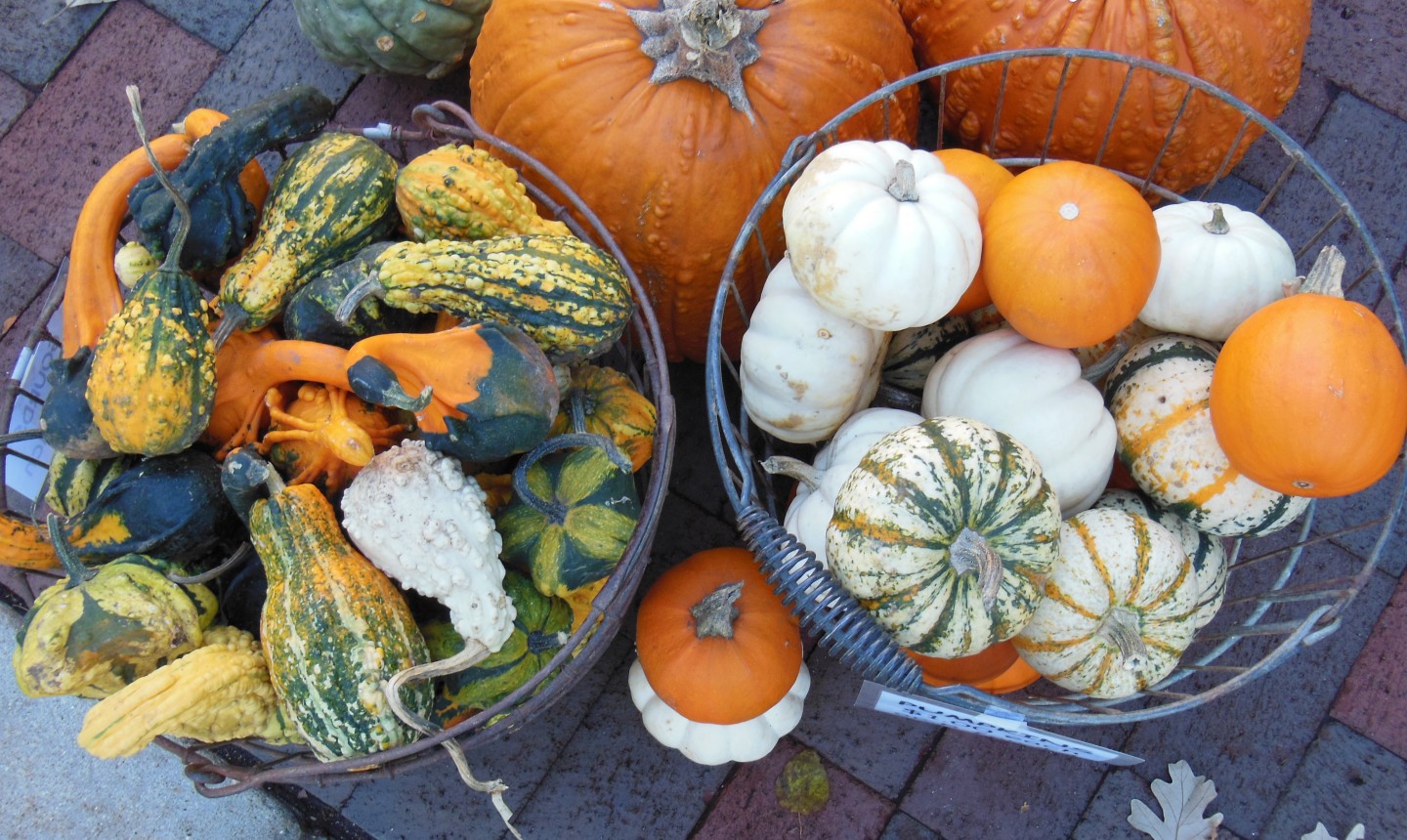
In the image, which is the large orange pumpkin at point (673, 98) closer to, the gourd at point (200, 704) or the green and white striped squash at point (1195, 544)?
the green and white striped squash at point (1195, 544)

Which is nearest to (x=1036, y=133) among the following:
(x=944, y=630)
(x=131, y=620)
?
(x=944, y=630)

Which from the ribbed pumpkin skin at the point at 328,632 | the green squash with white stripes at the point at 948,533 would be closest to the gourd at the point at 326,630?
the ribbed pumpkin skin at the point at 328,632

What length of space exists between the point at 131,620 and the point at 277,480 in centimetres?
24

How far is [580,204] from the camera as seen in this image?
4.81ft

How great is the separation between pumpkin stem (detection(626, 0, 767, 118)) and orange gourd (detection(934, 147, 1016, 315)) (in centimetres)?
32

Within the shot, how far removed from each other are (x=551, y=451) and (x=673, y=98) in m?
0.57

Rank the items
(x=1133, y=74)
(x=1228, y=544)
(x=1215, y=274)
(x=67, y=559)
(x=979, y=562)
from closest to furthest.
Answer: (x=979, y=562) → (x=67, y=559) → (x=1215, y=274) → (x=1133, y=74) → (x=1228, y=544)

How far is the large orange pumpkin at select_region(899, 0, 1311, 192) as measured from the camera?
5.23ft

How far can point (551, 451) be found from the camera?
138 centimetres

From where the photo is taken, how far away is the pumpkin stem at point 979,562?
115cm

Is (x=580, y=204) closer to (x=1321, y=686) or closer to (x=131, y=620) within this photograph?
(x=131, y=620)

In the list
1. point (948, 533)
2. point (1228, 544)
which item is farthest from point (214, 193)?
point (1228, 544)

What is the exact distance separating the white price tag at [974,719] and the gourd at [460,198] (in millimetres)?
804

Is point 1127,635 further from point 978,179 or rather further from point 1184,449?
point 978,179
